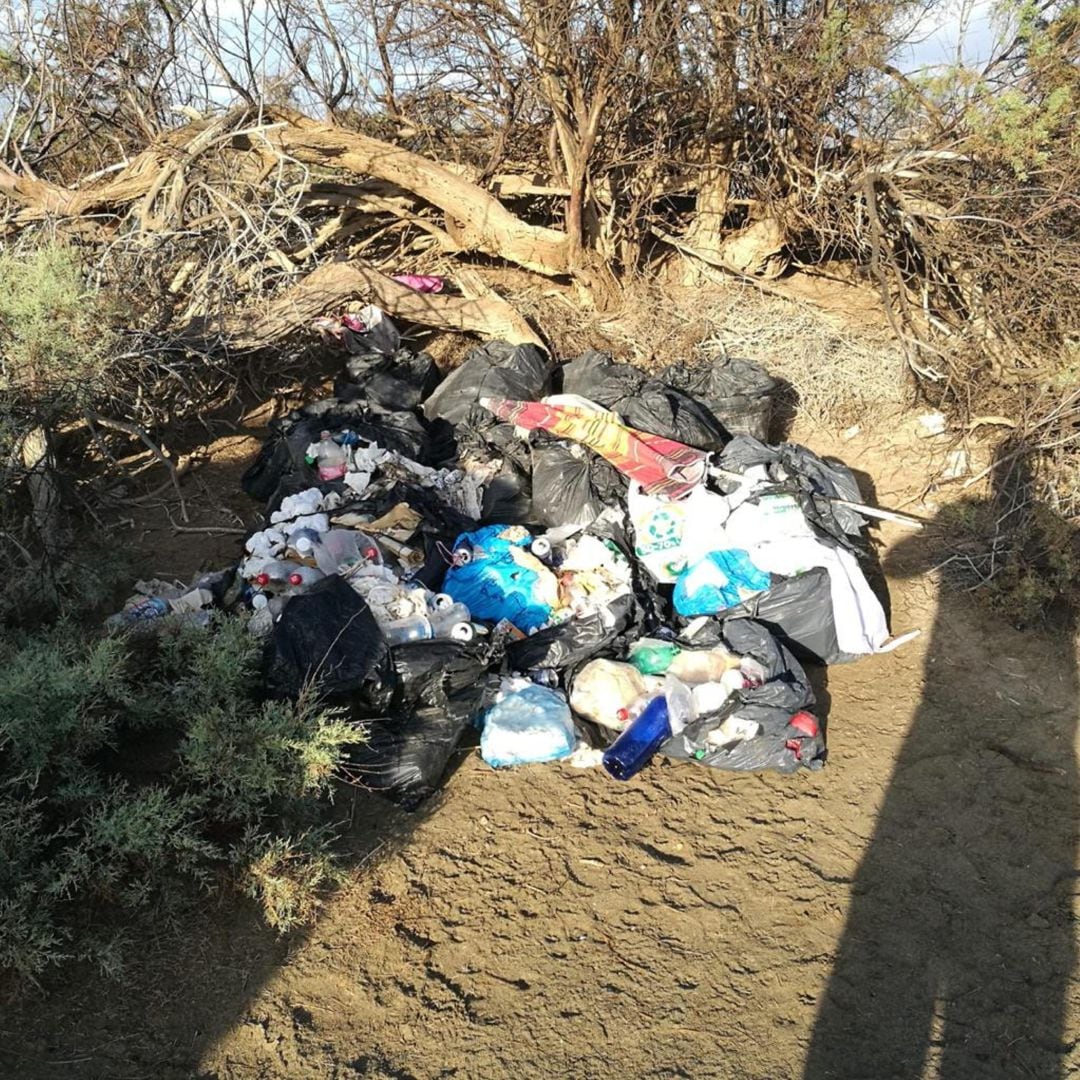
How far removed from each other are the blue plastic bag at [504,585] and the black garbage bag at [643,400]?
119 cm

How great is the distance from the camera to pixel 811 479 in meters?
4.30

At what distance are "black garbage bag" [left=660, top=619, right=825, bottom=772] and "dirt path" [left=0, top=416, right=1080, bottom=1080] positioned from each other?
9 centimetres

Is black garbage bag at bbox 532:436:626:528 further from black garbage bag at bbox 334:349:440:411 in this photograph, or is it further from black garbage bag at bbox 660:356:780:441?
black garbage bag at bbox 334:349:440:411

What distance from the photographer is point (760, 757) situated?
10.3 feet

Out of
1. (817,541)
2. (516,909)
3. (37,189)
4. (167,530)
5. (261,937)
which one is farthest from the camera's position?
(37,189)

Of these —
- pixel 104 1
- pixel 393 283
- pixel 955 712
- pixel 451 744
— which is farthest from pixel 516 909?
pixel 104 1

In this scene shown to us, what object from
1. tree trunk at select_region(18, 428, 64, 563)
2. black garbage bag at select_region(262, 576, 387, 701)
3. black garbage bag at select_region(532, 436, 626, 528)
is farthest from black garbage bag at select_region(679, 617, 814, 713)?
tree trunk at select_region(18, 428, 64, 563)

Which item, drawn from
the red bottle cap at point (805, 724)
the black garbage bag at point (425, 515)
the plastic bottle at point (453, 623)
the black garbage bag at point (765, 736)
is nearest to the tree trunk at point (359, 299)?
the black garbage bag at point (425, 515)

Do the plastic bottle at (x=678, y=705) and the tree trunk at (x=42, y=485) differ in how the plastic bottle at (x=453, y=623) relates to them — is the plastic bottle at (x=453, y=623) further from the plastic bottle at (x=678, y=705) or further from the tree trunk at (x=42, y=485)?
the tree trunk at (x=42, y=485)

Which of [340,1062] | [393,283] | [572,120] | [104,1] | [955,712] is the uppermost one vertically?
[104,1]

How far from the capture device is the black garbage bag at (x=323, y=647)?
9.98 ft

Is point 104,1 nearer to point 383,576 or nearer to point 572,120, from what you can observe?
point 572,120

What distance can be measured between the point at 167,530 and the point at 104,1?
430 centimetres

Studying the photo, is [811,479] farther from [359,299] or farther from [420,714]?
[359,299]
